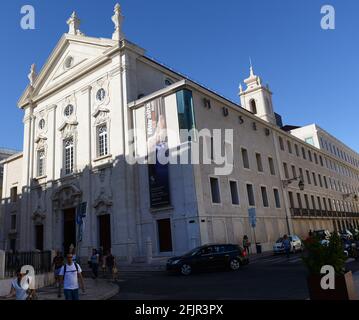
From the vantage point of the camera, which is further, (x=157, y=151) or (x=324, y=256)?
(x=157, y=151)

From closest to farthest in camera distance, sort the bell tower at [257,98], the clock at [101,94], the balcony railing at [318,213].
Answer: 1. the clock at [101,94]
2. the balcony railing at [318,213]
3. the bell tower at [257,98]

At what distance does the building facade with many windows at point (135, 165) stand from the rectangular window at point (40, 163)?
13 centimetres

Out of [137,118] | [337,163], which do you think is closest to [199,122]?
[137,118]

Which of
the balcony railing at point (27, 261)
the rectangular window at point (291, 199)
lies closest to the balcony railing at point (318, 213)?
the rectangular window at point (291, 199)

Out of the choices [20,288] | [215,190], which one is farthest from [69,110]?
[20,288]

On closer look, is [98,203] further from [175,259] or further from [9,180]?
[9,180]

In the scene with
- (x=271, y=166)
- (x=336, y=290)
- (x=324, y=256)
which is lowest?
(x=336, y=290)

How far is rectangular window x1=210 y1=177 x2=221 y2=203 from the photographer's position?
92.5 ft

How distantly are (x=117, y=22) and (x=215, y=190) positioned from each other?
18362mm

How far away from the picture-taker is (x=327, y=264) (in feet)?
24.5

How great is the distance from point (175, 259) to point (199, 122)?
507 inches

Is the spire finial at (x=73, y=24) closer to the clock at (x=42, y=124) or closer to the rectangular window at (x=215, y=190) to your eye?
the clock at (x=42, y=124)

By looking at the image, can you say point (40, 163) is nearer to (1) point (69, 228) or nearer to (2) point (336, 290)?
(1) point (69, 228)

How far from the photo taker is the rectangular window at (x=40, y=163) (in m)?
38.4
